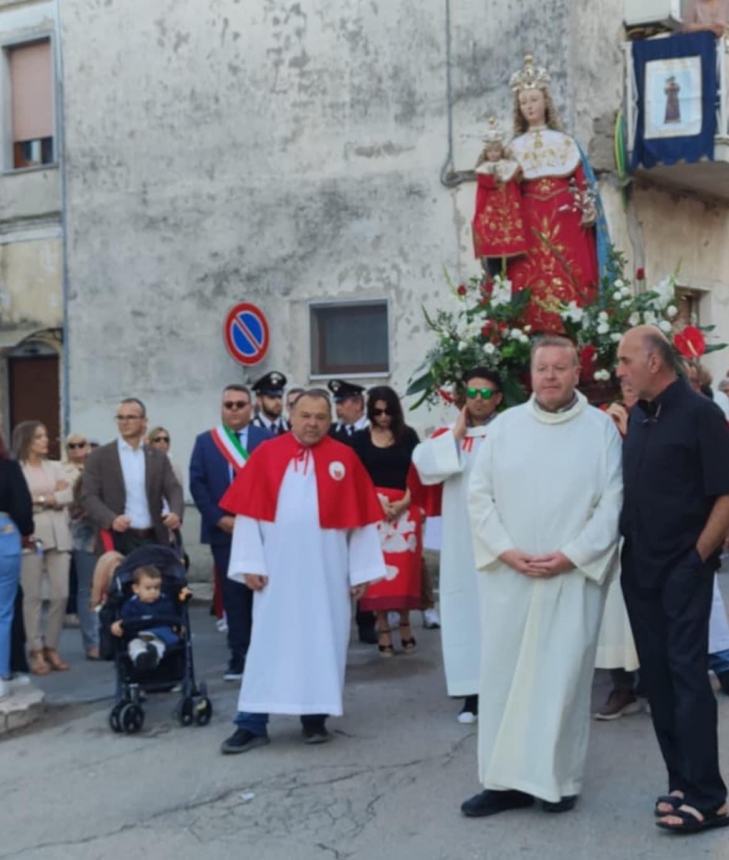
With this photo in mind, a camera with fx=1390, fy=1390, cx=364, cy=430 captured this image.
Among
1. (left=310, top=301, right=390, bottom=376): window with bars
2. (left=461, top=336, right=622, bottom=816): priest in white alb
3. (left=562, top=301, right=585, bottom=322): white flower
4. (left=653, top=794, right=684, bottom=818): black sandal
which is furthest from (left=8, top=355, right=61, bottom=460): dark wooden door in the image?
(left=653, top=794, right=684, bottom=818): black sandal

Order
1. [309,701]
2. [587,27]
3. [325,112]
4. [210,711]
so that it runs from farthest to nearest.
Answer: [325,112]
[587,27]
[210,711]
[309,701]

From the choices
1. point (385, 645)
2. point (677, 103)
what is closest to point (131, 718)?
point (385, 645)

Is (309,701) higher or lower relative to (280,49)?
lower

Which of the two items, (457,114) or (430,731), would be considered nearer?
(430,731)

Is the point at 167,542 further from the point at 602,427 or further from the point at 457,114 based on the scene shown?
the point at 457,114

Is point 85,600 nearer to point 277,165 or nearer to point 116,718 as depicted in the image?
point 116,718

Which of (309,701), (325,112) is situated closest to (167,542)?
(309,701)

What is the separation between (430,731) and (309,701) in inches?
29.5

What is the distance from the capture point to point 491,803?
5.92 metres

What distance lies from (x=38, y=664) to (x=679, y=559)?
597 centimetres

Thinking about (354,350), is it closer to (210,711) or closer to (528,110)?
(528,110)

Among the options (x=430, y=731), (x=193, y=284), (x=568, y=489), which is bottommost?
(x=430, y=731)

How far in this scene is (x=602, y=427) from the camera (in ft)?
19.4

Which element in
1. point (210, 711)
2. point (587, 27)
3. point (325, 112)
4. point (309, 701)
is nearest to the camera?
point (309, 701)
